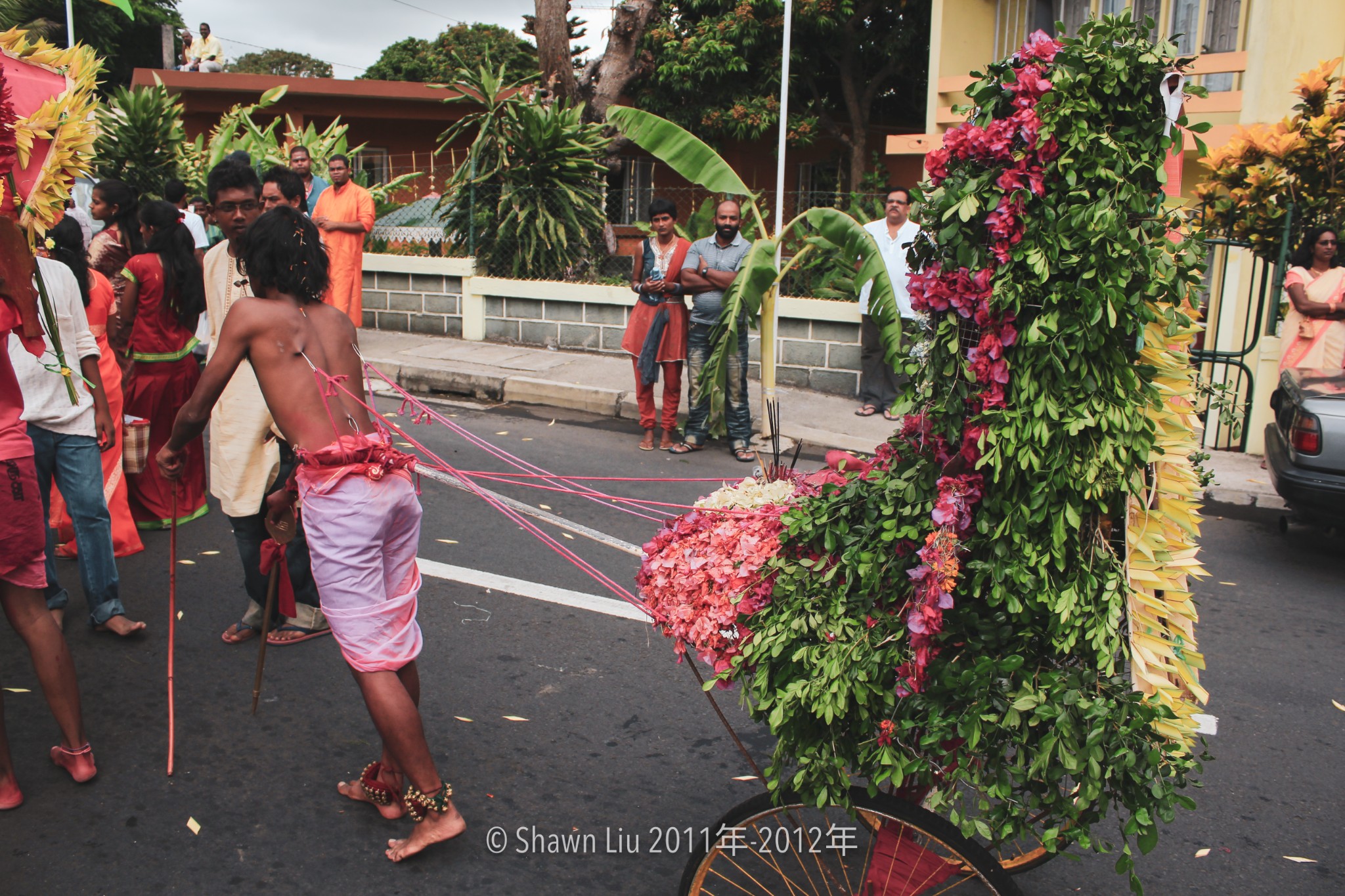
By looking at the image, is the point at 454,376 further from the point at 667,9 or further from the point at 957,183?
the point at 667,9

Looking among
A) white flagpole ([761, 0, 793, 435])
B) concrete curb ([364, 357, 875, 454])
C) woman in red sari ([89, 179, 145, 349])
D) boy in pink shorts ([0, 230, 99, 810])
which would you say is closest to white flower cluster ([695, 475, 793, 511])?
white flagpole ([761, 0, 793, 435])

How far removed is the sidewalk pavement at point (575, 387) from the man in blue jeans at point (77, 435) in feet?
16.4

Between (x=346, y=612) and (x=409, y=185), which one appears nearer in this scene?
(x=346, y=612)

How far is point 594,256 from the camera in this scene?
1259cm

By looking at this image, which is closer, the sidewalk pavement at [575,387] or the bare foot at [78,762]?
the bare foot at [78,762]

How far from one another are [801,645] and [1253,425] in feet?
26.1

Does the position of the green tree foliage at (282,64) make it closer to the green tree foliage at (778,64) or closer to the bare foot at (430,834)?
the green tree foliage at (778,64)

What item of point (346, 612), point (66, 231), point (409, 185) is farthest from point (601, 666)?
point (409, 185)

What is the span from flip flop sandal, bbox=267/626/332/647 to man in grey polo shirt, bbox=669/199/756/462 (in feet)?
12.8

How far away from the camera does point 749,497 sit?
302 centimetres

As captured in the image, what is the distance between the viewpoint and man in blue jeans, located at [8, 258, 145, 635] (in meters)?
4.27

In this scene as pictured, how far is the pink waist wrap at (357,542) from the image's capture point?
324 cm

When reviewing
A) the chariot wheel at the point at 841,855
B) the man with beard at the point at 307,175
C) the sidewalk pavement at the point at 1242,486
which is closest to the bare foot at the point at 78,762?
the chariot wheel at the point at 841,855

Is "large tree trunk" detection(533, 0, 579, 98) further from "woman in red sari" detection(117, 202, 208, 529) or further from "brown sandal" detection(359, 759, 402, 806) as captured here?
"brown sandal" detection(359, 759, 402, 806)
